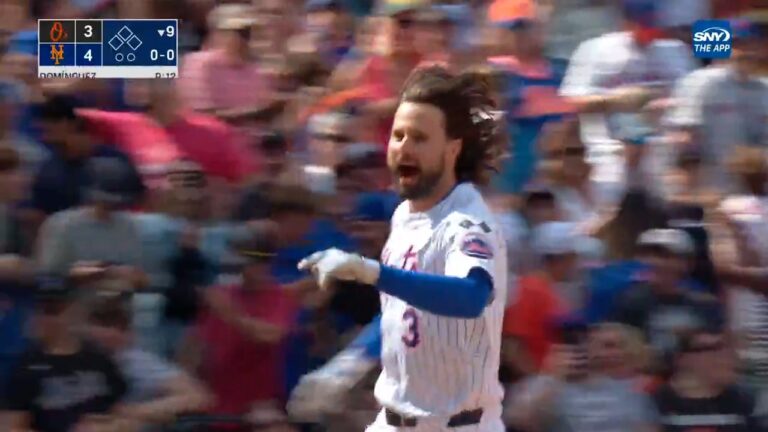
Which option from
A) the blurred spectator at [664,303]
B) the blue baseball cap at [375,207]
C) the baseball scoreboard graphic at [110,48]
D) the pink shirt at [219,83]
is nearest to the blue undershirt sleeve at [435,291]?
the blue baseball cap at [375,207]

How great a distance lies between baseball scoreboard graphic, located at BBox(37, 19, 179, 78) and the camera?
645cm

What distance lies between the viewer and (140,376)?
548 cm

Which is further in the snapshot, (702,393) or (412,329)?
(702,393)

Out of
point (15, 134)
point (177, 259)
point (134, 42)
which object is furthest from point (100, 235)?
point (134, 42)

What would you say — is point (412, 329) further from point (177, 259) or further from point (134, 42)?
point (134, 42)

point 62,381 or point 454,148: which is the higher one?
point 454,148

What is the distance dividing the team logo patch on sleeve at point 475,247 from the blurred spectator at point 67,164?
84.3 inches

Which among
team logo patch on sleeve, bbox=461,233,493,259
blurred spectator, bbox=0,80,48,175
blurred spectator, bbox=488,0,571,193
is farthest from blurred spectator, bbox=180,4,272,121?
team logo patch on sleeve, bbox=461,233,493,259

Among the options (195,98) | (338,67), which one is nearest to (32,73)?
(195,98)

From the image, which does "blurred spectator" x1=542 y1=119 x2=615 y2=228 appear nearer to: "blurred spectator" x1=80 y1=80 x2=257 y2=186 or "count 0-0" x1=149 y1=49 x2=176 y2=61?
"blurred spectator" x1=80 y1=80 x2=257 y2=186

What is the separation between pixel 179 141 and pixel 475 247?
2.51m

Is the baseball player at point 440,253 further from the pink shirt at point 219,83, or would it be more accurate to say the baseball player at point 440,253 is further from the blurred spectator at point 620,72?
the blurred spectator at point 620,72

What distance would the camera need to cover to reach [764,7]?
713cm

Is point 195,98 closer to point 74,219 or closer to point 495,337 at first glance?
point 74,219
